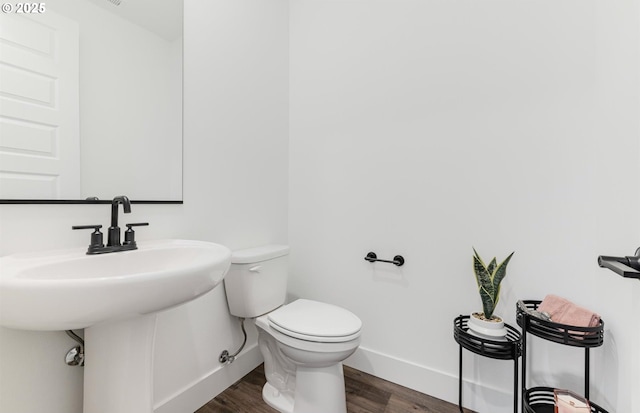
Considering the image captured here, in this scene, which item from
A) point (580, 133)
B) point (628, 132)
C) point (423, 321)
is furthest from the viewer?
point (423, 321)

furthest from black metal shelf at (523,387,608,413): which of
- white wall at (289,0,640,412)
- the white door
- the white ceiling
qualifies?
the white ceiling

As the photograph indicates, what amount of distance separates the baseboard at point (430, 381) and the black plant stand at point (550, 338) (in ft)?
0.67

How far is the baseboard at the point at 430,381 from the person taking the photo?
4.25 ft

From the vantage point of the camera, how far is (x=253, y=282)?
141cm

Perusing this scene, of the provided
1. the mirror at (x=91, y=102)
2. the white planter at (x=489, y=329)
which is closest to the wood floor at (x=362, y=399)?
the white planter at (x=489, y=329)

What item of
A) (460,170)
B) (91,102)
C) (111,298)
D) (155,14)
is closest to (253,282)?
(111,298)

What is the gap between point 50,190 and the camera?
Answer: 2.99 feet

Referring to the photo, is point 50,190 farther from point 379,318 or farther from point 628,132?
point 628,132

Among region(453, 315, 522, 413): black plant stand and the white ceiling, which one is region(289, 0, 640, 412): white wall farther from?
the white ceiling

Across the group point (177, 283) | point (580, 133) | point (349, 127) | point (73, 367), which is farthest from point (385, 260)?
point (73, 367)

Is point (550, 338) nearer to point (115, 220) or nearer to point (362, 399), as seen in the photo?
point (362, 399)

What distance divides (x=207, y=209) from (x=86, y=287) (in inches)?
31.7

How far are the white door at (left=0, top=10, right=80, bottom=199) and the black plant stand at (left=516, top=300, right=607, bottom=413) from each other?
168cm

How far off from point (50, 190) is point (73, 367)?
0.61 metres
